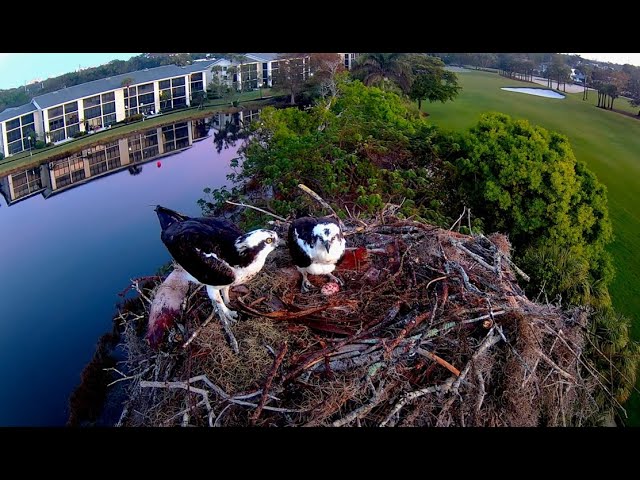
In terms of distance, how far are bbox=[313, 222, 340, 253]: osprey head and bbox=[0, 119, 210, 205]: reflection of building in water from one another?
1076 centimetres

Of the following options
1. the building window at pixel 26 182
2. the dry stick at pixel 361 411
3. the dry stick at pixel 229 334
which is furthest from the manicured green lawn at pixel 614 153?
the building window at pixel 26 182

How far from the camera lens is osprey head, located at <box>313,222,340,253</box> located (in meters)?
4.91

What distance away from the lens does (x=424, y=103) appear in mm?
29109

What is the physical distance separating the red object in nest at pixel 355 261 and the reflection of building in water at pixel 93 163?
10.6 m

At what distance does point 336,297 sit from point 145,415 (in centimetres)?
203

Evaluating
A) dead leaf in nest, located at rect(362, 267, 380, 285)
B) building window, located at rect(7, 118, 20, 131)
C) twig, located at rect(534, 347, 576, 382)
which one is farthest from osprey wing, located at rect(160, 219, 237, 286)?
building window, located at rect(7, 118, 20, 131)

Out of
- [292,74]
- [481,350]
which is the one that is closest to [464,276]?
[481,350]

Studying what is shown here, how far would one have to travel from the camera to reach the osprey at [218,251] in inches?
179

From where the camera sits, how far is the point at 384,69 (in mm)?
26391

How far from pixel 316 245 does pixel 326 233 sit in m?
0.15

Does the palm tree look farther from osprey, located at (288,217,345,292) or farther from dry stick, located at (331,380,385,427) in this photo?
dry stick, located at (331,380,385,427)

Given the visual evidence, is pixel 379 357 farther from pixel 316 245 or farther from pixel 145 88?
pixel 145 88

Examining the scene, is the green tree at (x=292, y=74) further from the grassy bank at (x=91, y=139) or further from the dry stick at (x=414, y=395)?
the dry stick at (x=414, y=395)

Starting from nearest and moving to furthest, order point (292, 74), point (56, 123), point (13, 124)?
point (13, 124), point (56, 123), point (292, 74)
